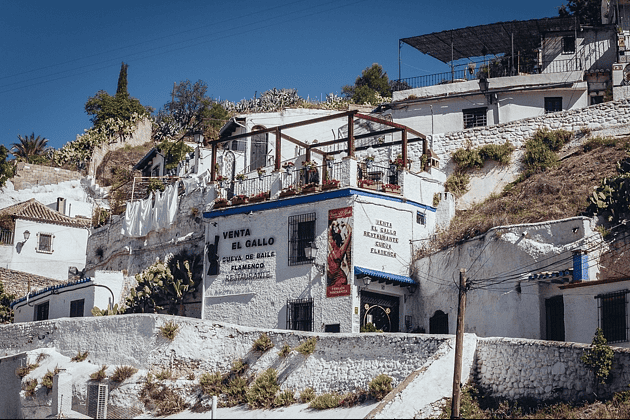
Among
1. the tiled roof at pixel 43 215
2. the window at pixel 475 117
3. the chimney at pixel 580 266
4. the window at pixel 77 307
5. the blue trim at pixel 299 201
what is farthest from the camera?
Result: the tiled roof at pixel 43 215

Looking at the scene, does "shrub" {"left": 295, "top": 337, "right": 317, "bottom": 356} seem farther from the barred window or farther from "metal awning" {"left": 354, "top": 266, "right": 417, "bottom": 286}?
the barred window

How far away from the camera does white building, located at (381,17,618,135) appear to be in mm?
42344

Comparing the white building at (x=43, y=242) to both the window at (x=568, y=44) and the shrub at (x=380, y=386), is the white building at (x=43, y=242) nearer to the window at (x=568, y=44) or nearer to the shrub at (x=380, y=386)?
the window at (x=568, y=44)

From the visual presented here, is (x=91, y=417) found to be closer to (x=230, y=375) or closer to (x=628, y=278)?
(x=230, y=375)

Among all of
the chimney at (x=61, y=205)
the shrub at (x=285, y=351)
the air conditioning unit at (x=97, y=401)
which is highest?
the chimney at (x=61, y=205)

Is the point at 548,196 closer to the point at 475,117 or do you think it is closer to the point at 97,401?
the point at 475,117

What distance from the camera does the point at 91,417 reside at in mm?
29297

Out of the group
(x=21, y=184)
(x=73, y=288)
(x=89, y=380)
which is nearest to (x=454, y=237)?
(x=89, y=380)

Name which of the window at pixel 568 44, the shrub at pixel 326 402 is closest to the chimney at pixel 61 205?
the window at pixel 568 44

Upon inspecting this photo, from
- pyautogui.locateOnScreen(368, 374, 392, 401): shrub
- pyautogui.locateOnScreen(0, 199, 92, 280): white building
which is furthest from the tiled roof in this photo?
pyautogui.locateOnScreen(368, 374, 392, 401): shrub

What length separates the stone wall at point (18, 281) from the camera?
47.5m

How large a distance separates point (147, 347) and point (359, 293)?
23.9ft

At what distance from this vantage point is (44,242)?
174 ft

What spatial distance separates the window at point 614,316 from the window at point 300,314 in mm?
10311
